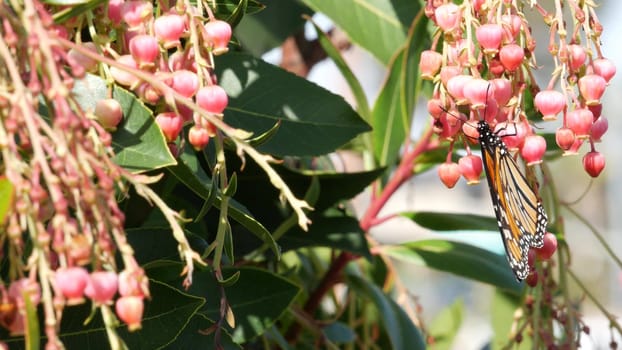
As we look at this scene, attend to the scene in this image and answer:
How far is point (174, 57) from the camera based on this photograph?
0.73 metres

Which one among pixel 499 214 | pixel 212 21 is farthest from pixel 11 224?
pixel 499 214

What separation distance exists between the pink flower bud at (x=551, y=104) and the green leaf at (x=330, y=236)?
1.43 feet

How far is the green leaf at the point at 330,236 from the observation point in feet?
3.98

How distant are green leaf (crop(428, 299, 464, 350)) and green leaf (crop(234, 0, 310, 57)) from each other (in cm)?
77

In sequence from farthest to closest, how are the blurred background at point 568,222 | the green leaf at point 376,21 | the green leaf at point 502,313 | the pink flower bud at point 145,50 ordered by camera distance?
the blurred background at point 568,222 < the green leaf at point 502,313 < the green leaf at point 376,21 < the pink flower bud at point 145,50

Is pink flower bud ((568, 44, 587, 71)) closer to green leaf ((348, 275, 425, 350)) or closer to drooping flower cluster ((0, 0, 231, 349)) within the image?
drooping flower cluster ((0, 0, 231, 349))

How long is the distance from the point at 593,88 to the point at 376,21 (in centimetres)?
60

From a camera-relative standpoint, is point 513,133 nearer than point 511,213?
Yes

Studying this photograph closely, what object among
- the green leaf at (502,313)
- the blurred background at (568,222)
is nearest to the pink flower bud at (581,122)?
the green leaf at (502,313)

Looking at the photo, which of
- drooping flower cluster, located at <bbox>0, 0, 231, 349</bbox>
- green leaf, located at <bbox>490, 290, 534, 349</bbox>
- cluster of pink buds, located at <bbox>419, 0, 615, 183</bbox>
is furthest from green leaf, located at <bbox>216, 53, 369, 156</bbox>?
green leaf, located at <bbox>490, 290, 534, 349</bbox>

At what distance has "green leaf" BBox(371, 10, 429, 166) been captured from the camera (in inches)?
52.1

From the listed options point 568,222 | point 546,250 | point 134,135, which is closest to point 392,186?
point 546,250

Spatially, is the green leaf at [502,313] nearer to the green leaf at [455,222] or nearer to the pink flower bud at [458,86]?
the green leaf at [455,222]

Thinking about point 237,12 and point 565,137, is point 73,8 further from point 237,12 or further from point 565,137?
point 565,137
